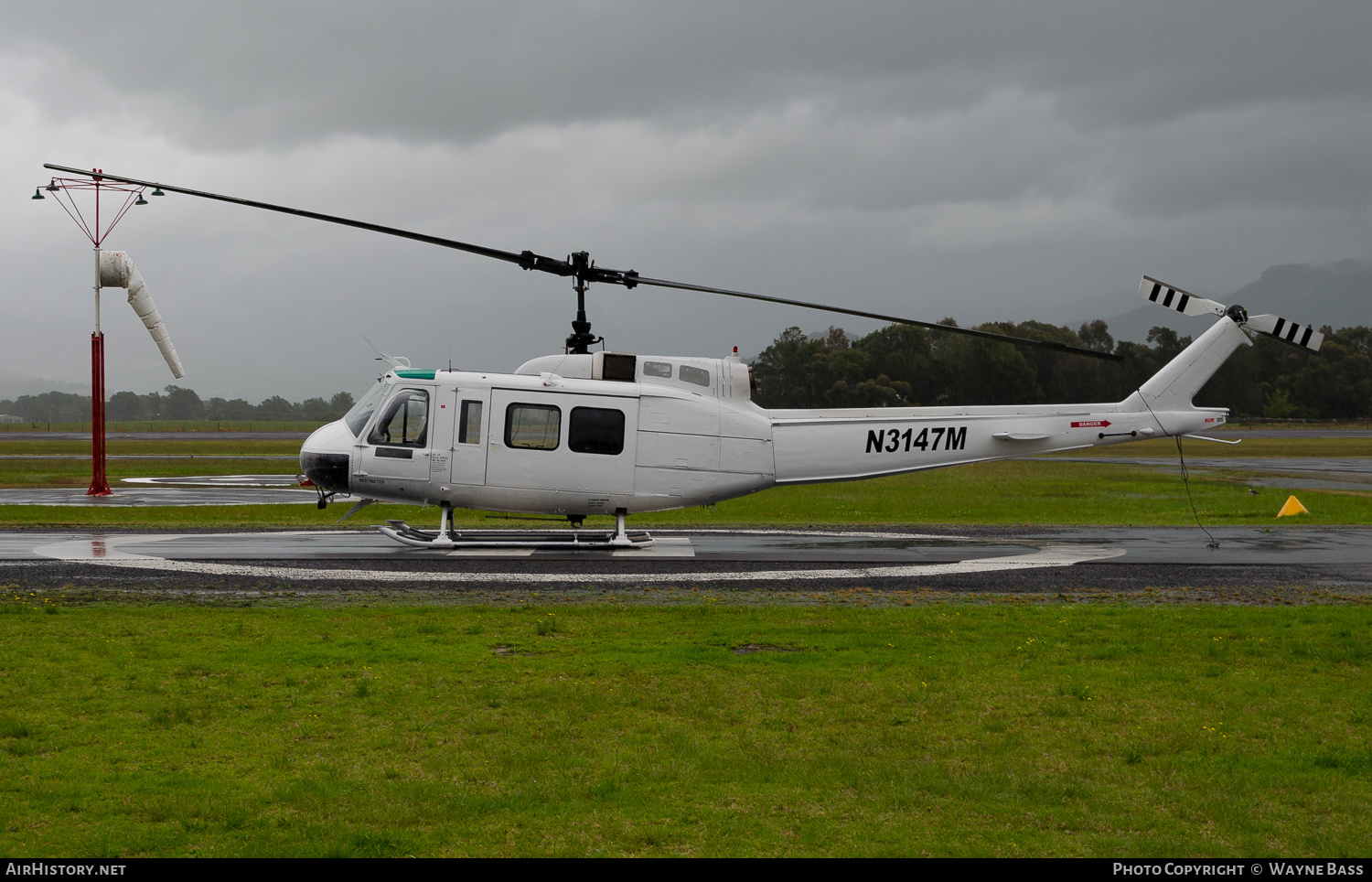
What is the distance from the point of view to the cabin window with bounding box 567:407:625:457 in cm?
1839

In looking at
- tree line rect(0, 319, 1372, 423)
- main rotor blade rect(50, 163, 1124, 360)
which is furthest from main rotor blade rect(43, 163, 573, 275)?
tree line rect(0, 319, 1372, 423)

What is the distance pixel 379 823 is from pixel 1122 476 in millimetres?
44439

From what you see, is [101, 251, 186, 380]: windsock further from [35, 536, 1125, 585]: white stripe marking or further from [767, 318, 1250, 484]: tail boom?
[767, 318, 1250, 484]: tail boom

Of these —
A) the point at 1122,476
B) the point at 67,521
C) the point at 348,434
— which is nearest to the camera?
the point at 348,434

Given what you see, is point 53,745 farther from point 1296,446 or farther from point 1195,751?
point 1296,446

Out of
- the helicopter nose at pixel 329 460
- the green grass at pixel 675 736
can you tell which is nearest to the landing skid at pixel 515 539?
the helicopter nose at pixel 329 460

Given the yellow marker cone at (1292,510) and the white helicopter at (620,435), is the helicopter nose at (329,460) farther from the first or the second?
the yellow marker cone at (1292,510)

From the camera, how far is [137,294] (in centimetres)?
3491

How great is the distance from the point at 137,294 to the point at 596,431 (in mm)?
24887

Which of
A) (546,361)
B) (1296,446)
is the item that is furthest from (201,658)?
(1296,446)

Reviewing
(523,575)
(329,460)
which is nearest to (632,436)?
(523,575)

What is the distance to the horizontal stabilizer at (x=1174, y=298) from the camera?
18.5 metres

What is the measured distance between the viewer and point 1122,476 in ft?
146

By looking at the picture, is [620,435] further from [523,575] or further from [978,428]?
[978,428]
